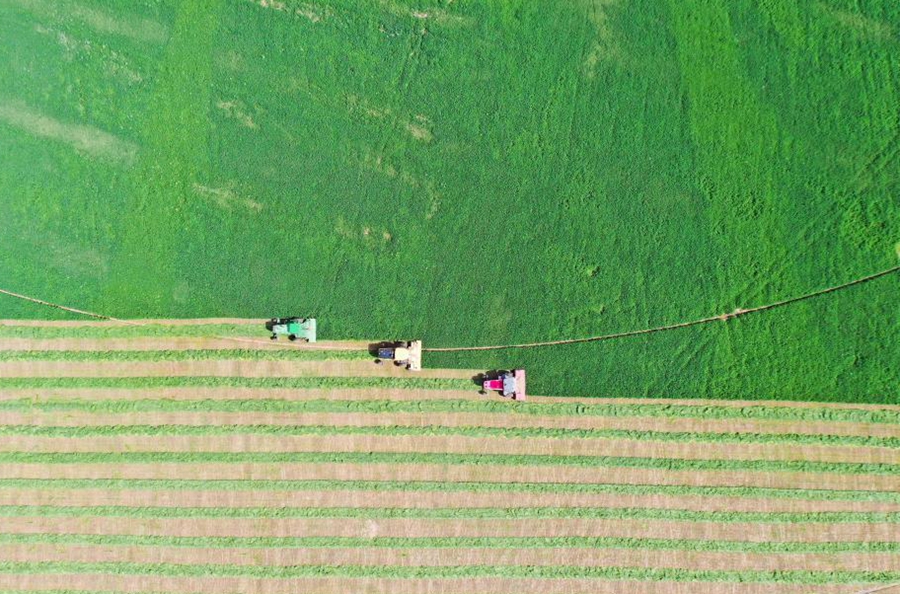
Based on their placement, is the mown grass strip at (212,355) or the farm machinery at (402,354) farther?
the mown grass strip at (212,355)

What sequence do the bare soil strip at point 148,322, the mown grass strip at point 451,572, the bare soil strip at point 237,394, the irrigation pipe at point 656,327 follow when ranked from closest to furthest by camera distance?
the mown grass strip at point 451,572 → the irrigation pipe at point 656,327 → the bare soil strip at point 237,394 → the bare soil strip at point 148,322

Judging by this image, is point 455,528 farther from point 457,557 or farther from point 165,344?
point 165,344

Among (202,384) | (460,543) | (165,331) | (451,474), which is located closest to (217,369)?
(202,384)

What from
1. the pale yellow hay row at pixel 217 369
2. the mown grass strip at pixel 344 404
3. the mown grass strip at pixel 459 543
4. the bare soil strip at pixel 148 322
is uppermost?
the bare soil strip at pixel 148 322

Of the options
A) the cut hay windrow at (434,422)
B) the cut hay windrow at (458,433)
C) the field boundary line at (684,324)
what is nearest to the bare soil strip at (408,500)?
the cut hay windrow at (458,433)

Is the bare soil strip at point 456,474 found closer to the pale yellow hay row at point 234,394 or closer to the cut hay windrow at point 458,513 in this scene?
the cut hay windrow at point 458,513

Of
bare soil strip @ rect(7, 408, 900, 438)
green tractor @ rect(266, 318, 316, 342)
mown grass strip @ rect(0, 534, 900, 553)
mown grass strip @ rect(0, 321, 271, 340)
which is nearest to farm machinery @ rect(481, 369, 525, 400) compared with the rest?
bare soil strip @ rect(7, 408, 900, 438)
